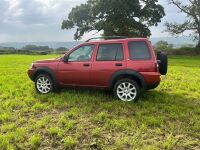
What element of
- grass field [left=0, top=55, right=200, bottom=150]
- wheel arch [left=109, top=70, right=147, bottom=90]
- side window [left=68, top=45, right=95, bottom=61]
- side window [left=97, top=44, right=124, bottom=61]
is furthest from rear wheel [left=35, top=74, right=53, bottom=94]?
wheel arch [left=109, top=70, right=147, bottom=90]

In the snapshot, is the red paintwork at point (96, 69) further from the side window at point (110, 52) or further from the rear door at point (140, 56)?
the side window at point (110, 52)

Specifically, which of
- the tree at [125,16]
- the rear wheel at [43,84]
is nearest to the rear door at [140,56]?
the rear wheel at [43,84]

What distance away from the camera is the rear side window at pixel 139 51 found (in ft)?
31.5

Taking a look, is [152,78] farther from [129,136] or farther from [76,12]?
[76,12]

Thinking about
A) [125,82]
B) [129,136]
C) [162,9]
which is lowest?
[129,136]

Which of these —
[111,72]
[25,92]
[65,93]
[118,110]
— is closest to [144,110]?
[118,110]

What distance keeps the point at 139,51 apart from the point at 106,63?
3.34 feet

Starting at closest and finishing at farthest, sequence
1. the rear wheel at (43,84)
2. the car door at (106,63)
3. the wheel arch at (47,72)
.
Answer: the car door at (106,63), the wheel arch at (47,72), the rear wheel at (43,84)

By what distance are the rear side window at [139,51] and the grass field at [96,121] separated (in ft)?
4.22

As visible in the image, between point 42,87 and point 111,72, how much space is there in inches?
98.9

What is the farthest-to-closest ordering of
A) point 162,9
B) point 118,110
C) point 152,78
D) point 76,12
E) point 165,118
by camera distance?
1. point 76,12
2. point 162,9
3. point 152,78
4. point 118,110
5. point 165,118

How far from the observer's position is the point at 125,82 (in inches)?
382

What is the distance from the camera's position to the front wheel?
9.60 m

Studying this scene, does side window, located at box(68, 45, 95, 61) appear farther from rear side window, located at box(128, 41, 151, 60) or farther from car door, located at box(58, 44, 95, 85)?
rear side window, located at box(128, 41, 151, 60)
